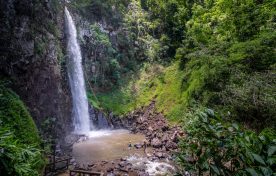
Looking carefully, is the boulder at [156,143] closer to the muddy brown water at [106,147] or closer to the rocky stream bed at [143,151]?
the rocky stream bed at [143,151]

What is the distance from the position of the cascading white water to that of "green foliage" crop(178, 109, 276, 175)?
17.6m

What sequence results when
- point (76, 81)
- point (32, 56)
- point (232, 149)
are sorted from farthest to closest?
1. point (76, 81)
2. point (32, 56)
3. point (232, 149)

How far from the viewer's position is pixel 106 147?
15156mm

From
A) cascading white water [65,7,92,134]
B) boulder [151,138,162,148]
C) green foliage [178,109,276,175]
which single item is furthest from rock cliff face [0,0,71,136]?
green foliage [178,109,276,175]

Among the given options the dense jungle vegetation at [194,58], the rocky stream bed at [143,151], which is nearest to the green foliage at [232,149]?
the dense jungle vegetation at [194,58]

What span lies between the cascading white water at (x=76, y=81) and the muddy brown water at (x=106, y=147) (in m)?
1.62

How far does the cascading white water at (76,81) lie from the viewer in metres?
20.0

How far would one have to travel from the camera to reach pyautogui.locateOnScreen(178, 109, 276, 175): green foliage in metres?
1.97

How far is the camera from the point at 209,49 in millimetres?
15461

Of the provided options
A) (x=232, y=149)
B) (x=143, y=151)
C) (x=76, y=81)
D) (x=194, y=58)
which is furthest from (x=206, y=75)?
(x=76, y=81)

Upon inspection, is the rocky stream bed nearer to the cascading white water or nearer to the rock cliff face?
the cascading white water

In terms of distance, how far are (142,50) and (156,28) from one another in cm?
321

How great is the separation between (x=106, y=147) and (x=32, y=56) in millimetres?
6913

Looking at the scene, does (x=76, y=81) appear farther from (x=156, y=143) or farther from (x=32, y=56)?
(x=156, y=143)
